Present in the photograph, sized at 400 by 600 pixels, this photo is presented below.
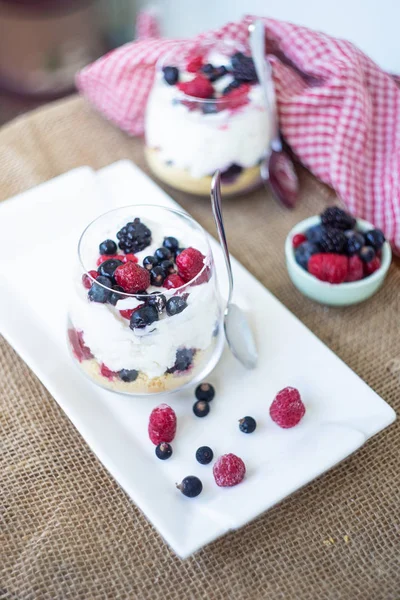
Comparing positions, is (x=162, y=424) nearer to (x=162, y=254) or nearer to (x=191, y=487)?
(x=191, y=487)

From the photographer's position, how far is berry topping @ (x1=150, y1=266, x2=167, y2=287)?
3.14 ft

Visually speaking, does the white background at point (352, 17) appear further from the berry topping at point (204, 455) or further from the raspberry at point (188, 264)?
the berry topping at point (204, 455)

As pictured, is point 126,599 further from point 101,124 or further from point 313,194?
point 101,124

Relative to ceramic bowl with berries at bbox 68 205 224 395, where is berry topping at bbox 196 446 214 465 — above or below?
below

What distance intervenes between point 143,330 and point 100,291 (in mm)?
84

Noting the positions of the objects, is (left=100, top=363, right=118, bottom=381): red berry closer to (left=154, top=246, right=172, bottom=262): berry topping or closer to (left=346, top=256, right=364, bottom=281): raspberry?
(left=154, top=246, right=172, bottom=262): berry topping

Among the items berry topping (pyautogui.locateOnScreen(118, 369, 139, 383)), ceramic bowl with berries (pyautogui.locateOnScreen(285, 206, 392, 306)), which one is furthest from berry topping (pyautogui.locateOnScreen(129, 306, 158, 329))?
ceramic bowl with berries (pyautogui.locateOnScreen(285, 206, 392, 306))

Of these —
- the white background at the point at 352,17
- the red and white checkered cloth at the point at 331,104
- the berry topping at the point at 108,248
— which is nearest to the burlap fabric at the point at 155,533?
the berry topping at the point at 108,248

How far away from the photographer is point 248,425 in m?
1.01

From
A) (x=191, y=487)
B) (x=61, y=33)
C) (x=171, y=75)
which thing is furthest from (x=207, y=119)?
(x=61, y=33)

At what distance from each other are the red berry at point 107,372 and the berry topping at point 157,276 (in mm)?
155

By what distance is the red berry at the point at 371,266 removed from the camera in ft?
3.97

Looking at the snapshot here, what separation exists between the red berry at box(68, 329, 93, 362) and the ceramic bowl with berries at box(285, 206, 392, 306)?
Answer: 1.45 feet

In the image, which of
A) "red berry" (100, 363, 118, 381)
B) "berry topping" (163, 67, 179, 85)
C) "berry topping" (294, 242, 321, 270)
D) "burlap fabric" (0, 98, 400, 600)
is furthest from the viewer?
"berry topping" (163, 67, 179, 85)
